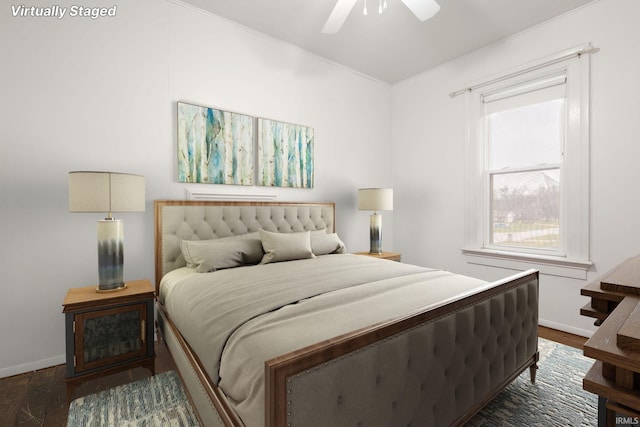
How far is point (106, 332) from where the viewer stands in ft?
6.54

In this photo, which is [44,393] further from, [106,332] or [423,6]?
[423,6]

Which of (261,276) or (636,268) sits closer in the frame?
(636,268)

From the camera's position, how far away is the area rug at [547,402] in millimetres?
1685

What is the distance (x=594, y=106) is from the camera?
2781mm

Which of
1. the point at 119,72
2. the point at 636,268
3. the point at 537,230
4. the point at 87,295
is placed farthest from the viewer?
the point at 537,230

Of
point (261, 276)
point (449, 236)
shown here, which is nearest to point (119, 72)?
point (261, 276)

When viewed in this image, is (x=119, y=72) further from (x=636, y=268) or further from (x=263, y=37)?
(x=636, y=268)

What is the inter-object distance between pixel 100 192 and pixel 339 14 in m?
2.10

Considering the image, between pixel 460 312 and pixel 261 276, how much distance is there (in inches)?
49.1

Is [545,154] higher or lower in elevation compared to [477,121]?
lower

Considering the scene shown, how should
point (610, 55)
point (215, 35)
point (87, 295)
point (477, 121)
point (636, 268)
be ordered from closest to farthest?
point (636, 268) < point (87, 295) < point (610, 55) < point (215, 35) < point (477, 121)

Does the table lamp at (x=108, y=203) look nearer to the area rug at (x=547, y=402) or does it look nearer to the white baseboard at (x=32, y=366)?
the white baseboard at (x=32, y=366)

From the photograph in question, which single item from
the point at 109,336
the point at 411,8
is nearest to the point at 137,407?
the point at 109,336
